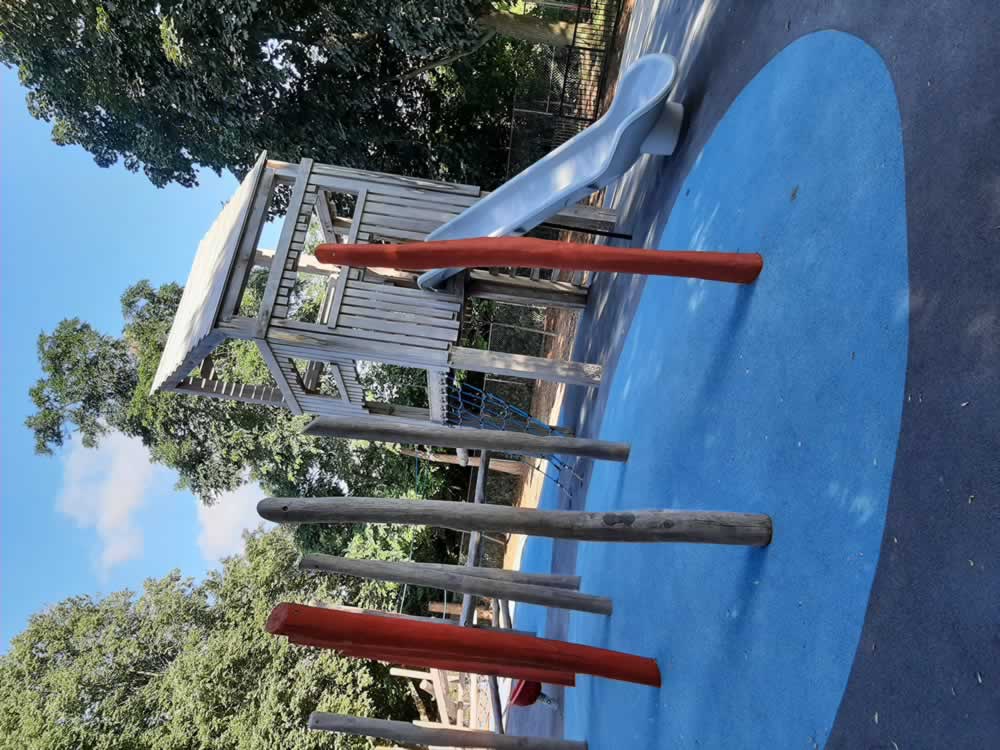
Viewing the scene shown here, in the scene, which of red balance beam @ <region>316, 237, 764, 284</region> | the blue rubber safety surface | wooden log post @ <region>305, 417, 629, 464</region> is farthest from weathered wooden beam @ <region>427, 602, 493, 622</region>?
red balance beam @ <region>316, 237, 764, 284</region>

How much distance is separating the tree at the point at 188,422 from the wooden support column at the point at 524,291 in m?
8.77

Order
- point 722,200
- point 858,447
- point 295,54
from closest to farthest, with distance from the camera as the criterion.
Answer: point 858,447 < point 722,200 < point 295,54

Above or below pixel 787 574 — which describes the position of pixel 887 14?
above

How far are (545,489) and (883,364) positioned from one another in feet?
35.3

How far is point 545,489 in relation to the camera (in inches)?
540

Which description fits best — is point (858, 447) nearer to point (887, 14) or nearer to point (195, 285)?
point (887, 14)

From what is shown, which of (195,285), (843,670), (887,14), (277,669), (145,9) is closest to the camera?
(843,670)

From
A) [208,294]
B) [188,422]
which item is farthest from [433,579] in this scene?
[188,422]

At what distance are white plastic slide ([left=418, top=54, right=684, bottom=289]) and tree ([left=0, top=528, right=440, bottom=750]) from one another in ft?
39.0

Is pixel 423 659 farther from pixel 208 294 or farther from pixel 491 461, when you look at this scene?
pixel 491 461

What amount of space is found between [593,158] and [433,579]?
4910 millimetres

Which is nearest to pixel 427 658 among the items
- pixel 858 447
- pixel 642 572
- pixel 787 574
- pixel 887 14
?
pixel 642 572

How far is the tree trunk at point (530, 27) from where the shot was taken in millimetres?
15273

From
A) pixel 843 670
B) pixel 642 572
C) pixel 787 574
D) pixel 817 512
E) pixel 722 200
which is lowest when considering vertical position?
pixel 843 670
